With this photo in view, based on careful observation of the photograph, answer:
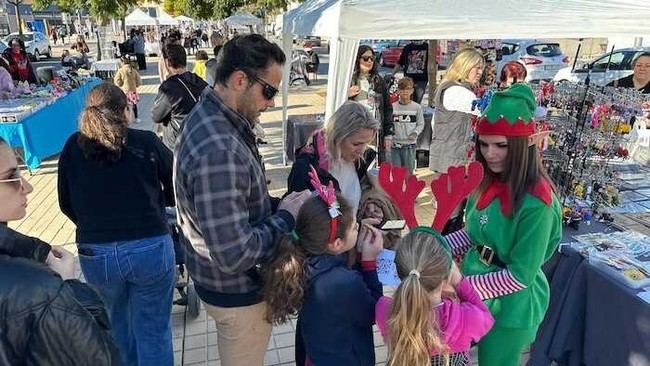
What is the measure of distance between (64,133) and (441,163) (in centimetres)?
640

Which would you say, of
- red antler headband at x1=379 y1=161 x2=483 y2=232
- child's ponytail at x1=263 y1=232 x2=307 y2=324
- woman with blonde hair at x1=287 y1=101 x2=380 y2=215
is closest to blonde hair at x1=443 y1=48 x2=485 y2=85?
woman with blonde hair at x1=287 y1=101 x2=380 y2=215

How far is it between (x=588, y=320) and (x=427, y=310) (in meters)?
1.49

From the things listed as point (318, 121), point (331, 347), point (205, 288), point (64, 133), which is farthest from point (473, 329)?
point (64, 133)

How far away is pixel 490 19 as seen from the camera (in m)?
3.92

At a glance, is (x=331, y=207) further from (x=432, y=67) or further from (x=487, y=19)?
(x=432, y=67)

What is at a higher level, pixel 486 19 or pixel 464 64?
pixel 486 19

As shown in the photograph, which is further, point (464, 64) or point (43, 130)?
point (43, 130)

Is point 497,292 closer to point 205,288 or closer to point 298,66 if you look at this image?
point 205,288

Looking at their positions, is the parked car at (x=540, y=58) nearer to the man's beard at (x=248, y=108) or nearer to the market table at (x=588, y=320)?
the market table at (x=588, y=320)

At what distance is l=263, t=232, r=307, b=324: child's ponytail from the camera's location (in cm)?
163

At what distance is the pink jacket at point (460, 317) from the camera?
5.48ft

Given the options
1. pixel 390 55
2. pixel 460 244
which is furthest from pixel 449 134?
pixel 390 55

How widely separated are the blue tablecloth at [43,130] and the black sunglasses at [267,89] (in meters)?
5.55

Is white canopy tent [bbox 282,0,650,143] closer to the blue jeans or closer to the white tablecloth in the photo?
the blue jeans
